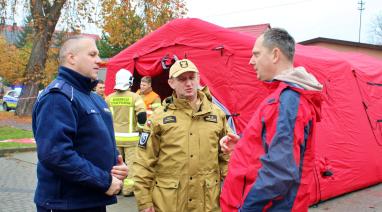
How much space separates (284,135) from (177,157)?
1.43 m

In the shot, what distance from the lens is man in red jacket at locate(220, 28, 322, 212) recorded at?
87.8 inches

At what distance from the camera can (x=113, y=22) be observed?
70.9ft

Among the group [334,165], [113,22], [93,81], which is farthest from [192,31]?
[113,22]

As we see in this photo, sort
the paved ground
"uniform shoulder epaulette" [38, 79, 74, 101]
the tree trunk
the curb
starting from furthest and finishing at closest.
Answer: the tree trunk < the curb < the paved ground < "uniform shoulder epaulette" [38, 79, 74, 101]

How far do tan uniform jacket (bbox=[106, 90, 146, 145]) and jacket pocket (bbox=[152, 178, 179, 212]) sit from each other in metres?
3.80

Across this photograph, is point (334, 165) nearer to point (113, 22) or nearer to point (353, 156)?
point (353, 156)

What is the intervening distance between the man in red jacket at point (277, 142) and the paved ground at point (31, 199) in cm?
457

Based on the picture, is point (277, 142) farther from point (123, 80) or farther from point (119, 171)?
point (123, 80)

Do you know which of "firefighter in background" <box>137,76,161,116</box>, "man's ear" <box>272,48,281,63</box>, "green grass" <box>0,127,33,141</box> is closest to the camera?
"man's ear" <box>272,48,281,63</box>

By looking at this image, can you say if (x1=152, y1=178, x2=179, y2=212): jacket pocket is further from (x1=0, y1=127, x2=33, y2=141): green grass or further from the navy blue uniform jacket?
(x1=0, y1=127, x2=33, y2=141): green grass

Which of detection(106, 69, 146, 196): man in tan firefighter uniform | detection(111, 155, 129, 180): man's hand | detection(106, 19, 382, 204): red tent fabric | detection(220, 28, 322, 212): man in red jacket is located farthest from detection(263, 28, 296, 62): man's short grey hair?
detection(106, 69, 146, 196): man in tan firefighter uniform

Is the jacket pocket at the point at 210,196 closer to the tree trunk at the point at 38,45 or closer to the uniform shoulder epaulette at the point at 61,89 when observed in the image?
the uniform shoulder epaulette at the point at 61,89

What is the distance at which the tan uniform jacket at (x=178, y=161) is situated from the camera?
3494 millimetres

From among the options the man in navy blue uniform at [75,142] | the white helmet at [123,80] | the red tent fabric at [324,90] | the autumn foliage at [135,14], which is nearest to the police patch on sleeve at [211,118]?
the man in navy blue uniform at [75,142]
